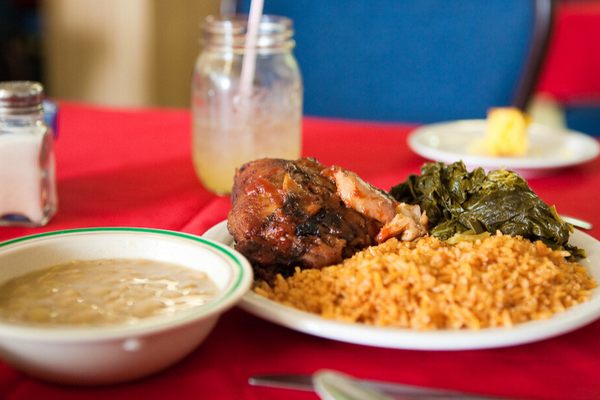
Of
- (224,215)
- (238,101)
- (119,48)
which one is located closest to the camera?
(224,215)

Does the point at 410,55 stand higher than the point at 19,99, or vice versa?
the point at 19,99

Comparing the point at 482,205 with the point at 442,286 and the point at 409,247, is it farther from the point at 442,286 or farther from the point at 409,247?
the point at 442,286

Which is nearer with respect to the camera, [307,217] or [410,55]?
[307,217]

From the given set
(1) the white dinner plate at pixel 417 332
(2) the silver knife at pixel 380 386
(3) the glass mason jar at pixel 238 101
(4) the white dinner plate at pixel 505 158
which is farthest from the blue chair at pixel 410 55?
(2) the silver knife at pixel 380 386

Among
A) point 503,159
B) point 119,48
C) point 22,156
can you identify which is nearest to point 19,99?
point 22,156

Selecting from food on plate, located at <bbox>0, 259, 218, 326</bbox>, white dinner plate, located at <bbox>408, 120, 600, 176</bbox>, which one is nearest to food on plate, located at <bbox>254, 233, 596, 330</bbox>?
food on plate, located at <bbox>0, 259, 218, 326</bbox>

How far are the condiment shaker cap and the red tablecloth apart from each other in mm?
244

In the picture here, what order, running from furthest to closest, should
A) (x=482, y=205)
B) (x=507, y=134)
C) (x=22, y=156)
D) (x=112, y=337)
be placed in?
(x=507, y=134) → (x=22, y=156) → (x=482, y=205) → (x=112, y=337)

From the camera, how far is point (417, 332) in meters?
0.98

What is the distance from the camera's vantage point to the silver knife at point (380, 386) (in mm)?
871

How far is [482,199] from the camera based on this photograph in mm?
1438

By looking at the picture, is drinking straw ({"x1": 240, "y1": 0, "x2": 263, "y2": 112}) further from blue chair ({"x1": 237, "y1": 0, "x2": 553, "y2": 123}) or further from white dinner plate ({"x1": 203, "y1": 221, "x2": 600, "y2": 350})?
blue chair ({"x1": 237, "y1": 0, "x2": 553, "y2": 123})

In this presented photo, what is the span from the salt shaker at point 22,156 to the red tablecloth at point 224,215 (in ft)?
0.14

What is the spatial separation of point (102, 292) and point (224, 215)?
2.18 ft
